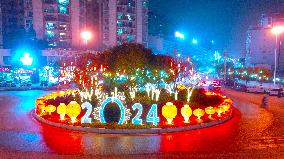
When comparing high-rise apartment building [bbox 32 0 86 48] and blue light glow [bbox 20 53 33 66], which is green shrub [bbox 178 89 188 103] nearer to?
blue light glow [bbox 20 53 33 66]

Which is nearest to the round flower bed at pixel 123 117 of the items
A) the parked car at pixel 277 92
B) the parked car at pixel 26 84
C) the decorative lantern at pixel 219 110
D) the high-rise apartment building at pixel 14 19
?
the decorative lantern at pixel 219 110

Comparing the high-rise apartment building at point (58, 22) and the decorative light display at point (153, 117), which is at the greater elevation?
the high-rise apartment building at point (58, 22)

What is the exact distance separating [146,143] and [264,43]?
318ft

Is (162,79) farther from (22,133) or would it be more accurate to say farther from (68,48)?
(68,48)

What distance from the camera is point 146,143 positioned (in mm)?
16516

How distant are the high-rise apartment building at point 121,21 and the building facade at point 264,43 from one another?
34.9 metres

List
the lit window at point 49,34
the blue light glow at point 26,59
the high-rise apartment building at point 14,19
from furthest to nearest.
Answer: the lit window at point 49,34 → the high-rise apartment building at point 14,19 → the blue light glow at point 26,59

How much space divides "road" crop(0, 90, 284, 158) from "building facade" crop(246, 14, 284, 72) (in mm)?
83608

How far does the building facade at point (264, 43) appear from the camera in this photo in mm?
99650

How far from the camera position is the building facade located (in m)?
99.7

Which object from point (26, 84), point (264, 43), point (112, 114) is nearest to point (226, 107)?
point (112, 114)

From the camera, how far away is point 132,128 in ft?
62.5

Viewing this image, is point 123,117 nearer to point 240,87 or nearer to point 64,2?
point 240,87

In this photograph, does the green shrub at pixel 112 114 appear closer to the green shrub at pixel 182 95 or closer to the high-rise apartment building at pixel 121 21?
the green shrub at pixel 182 95
